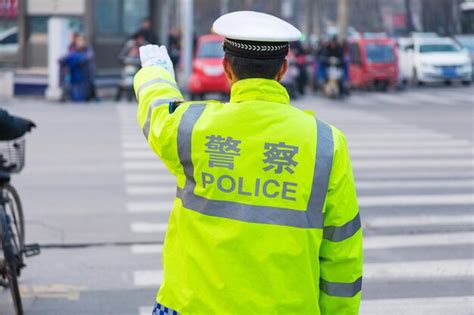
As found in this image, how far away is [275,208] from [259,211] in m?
0.05

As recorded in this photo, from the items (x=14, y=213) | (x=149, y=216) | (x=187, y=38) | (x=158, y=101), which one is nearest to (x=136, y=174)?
(x=149, y=216)

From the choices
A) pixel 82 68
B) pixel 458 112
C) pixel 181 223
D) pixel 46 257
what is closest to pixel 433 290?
pixel 46 257

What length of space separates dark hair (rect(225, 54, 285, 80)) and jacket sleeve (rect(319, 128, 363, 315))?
27cm

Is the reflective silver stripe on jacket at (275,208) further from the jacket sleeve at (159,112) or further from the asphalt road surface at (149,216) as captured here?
the asphalt road surface at (149,216)

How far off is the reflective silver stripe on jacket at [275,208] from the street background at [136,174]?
379 cm

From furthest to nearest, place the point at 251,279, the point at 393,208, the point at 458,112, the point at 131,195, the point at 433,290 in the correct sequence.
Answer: the point at 458,112
the point at 131,195
the point at 393,208
the point at 433,290
the point at 251,279

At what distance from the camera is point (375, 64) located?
3119 centimetres

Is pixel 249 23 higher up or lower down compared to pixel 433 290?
higher up

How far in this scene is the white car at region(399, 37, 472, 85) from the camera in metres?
33.5

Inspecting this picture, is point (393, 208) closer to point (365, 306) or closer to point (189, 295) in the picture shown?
point (365, 306)

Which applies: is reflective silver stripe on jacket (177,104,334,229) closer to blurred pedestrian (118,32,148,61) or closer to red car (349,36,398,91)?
blurred pedestrian (118,32,148,61)

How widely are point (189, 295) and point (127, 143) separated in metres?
13.4

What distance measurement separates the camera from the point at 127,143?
16.4 metres

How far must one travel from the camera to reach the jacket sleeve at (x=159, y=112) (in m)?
3.25
